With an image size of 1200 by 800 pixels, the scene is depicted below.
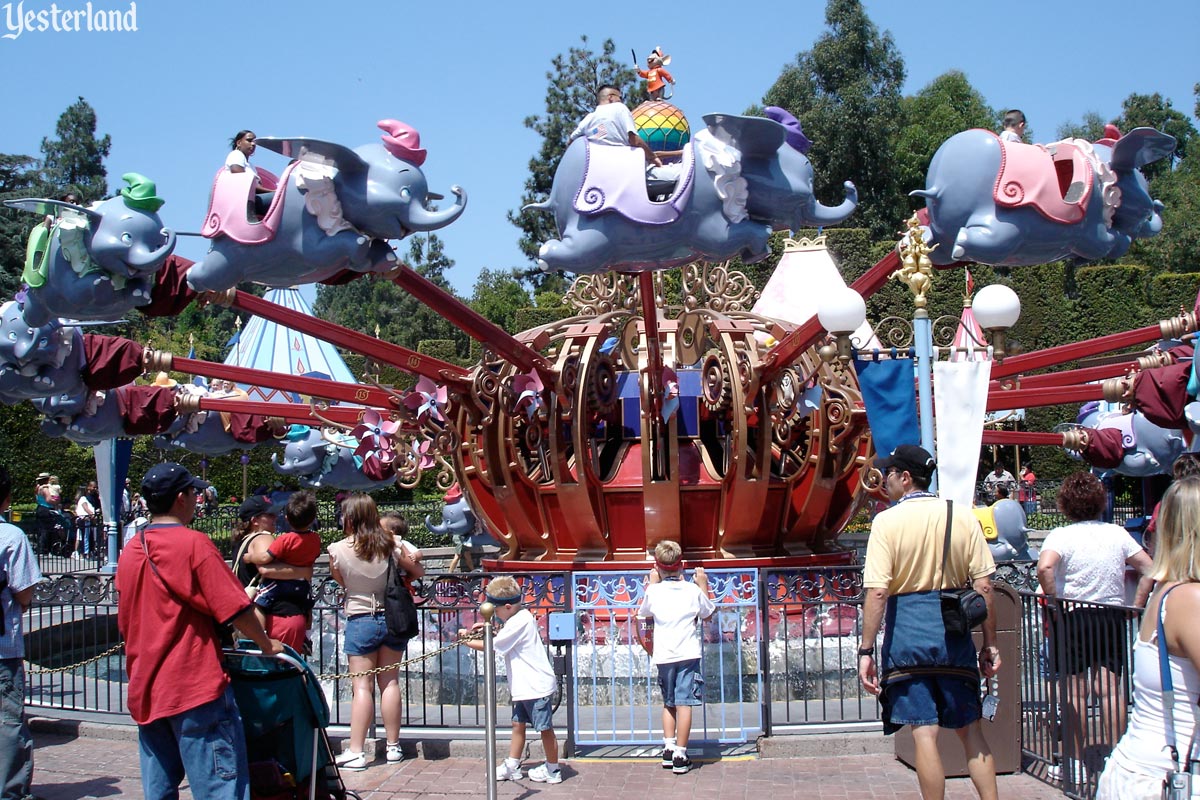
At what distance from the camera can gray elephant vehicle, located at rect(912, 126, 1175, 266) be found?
7.39 metres

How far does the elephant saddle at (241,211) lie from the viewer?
23.2ft

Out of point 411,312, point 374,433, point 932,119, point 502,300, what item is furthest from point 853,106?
point 374,433

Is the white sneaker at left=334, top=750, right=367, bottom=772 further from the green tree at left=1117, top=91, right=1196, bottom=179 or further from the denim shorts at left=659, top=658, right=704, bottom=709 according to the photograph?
the green tree at left=1117, top=91, right=1196, bottom=179

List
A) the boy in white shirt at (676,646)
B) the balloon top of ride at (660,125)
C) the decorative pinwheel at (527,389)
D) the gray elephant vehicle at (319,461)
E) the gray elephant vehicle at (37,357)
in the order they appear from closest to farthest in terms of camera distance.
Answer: the boy in white shirt at (676,646)
the gray elephant vehicle at (37,357)
the decorative pinwheel at (527,389)
the balloon top of ride at (660,125)
the gray elephant vehicle at (319,461)

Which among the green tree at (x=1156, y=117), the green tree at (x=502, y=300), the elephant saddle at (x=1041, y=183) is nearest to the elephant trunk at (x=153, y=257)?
the elephant saddle at (x=1041, y=183)

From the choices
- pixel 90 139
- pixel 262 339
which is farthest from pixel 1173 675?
pixel 90 139

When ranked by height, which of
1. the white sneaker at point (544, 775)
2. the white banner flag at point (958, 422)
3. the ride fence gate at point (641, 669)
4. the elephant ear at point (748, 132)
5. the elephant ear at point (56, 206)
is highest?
the elephant ear at point (748, 132)

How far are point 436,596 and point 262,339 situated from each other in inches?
602

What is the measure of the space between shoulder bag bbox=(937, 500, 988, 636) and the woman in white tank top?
142 centimetres

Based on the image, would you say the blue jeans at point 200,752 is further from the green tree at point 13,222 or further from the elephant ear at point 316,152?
the green tree at point 13,222

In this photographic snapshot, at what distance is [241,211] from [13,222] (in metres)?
37.2

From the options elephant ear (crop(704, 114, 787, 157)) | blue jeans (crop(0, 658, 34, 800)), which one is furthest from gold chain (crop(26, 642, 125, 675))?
elephant ear (crop(704, 114, 787, 157))

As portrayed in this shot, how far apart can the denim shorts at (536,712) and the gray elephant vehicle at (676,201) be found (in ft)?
8.69

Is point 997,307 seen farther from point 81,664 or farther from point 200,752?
point 81,664
